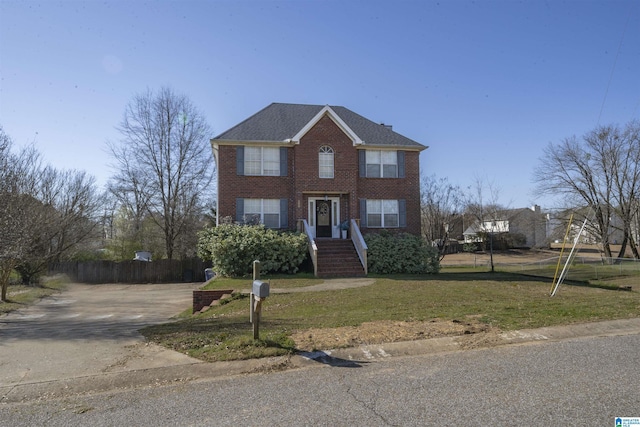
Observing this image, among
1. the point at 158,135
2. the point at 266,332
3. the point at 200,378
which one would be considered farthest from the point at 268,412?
the point at 158,135

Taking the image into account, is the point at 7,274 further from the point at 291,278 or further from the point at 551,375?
the point at 551,375

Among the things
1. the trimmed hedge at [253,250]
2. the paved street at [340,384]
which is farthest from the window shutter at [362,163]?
the paved street at [340,384]

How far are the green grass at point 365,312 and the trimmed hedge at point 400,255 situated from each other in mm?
4842

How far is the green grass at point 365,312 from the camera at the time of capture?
6508 mm

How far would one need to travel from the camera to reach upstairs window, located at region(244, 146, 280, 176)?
21047 mm

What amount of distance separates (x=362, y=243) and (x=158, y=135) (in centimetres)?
2175

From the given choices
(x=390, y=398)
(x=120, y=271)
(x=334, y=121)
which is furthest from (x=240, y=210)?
(x=390, y=398)

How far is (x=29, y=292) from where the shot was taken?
20922 millimetres

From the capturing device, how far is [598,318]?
26.5 ft

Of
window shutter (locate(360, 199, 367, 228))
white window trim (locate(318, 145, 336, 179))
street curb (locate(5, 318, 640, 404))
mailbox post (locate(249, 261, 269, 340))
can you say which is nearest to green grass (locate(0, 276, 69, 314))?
street curb (locate(5, 318, 640, 404))

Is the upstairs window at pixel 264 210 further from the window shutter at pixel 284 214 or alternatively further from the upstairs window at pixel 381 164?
the upstairs window at pixel 381 164

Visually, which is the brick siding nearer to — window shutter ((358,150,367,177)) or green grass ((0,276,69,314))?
window shutter ((358,150,367,177))

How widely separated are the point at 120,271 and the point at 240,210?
1303cm

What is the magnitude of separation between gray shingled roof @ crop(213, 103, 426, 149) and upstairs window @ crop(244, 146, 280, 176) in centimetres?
55
